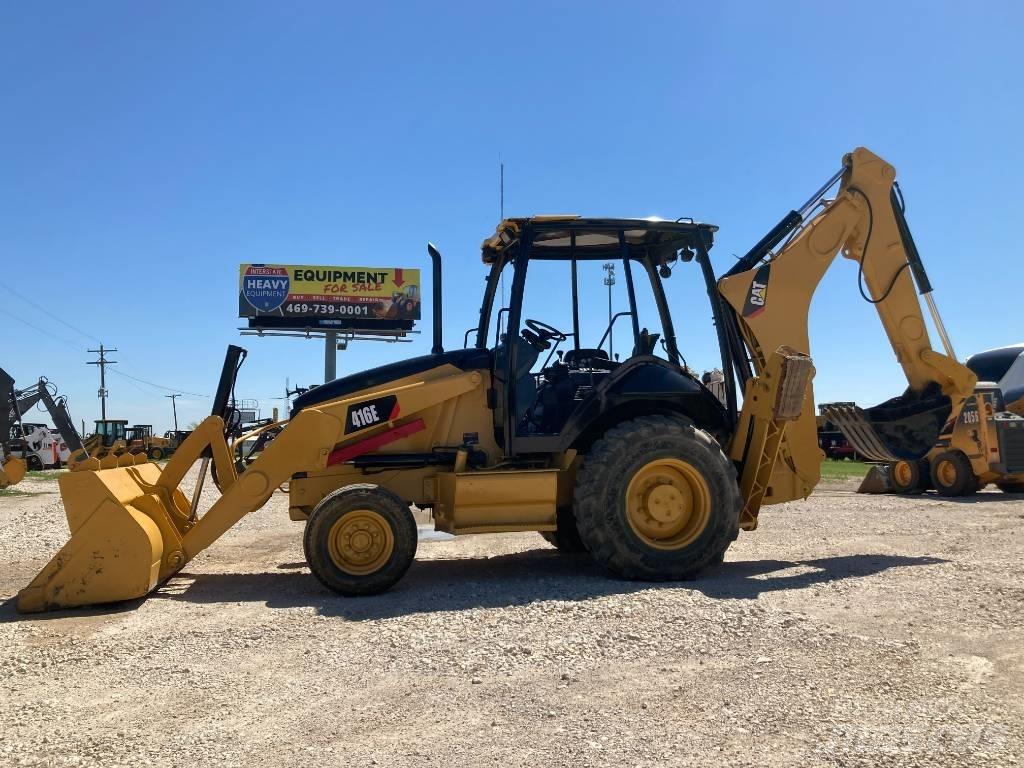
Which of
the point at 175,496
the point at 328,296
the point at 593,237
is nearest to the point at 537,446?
the point at 593,237

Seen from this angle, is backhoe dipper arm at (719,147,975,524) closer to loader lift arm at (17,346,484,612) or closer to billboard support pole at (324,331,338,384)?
loader lift arm at (17,346,484,612)

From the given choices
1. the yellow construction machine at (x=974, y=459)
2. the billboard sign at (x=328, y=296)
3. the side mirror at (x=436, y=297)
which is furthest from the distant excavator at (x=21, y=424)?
the billboard sign at (x=328, y=296)

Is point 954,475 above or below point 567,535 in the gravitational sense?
above

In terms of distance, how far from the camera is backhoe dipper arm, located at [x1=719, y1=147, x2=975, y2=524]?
7.39m

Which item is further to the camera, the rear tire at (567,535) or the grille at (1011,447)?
the grille at (1011,447)

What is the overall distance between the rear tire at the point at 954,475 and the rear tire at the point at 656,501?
437 inches

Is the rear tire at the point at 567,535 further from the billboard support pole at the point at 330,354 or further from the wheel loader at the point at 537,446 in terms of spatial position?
the billboard support pole at the point at 330,354

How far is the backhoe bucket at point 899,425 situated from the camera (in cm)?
816

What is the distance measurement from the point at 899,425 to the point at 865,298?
1.39 metres

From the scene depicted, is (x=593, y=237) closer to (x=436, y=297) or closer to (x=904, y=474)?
(x=436, y=297)

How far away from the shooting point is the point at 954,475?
15578 millimetres

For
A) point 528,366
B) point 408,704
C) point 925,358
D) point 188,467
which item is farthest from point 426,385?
point 925,358

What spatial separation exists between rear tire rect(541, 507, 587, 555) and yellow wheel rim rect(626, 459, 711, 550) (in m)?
1.26

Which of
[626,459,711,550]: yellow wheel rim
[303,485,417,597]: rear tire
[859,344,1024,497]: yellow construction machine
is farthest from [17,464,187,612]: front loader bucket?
[859,344,1024,497]: yellow construction machine
